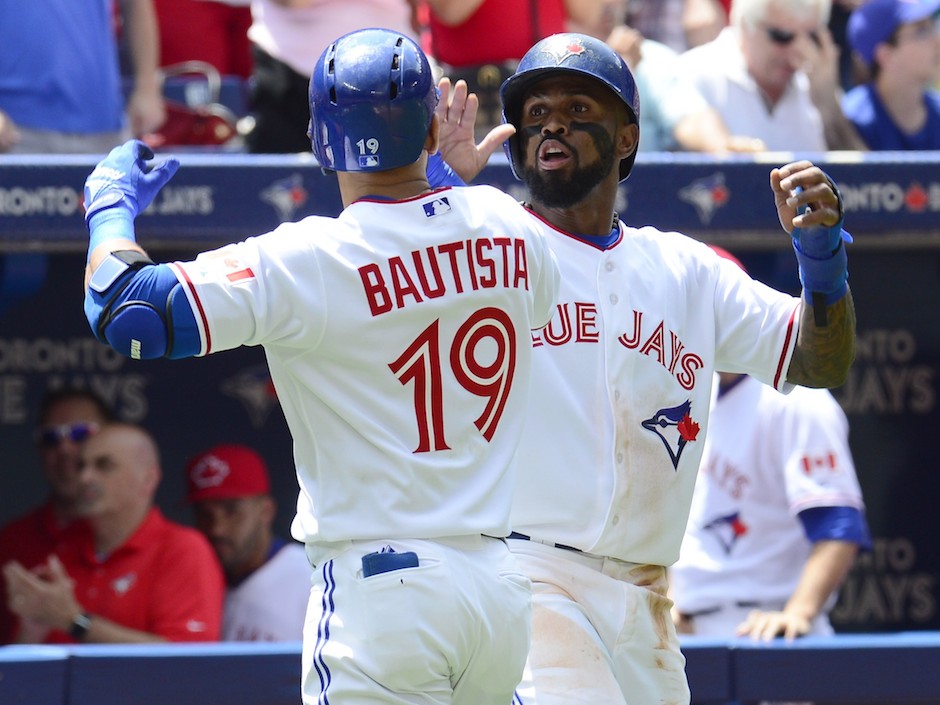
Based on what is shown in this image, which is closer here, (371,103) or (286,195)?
(371,103)

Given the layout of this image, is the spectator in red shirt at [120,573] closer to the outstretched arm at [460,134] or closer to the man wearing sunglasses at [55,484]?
the man wearing sunglasses at [55,484]

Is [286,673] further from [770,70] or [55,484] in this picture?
[770,70]

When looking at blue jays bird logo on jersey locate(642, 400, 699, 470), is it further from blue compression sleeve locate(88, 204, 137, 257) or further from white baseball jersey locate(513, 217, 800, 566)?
blue compression sleeve locate(88, 204, 137, 257)

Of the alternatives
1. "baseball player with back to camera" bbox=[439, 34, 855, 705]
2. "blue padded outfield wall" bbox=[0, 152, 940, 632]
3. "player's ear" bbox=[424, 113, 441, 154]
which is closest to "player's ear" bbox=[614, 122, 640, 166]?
"baseball player with back to camera" bbox=[439, 34, 855, 705]

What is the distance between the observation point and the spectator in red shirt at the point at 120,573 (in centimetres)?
487

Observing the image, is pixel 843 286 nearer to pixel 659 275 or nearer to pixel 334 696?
pixel 659 275

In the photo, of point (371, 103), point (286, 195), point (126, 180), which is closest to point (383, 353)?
point (371, 103)

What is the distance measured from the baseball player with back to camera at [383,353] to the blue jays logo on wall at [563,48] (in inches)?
20.3

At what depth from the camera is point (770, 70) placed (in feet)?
19.0

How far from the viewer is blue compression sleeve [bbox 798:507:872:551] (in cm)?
480

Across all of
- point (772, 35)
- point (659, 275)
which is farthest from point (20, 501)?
point (659, 275)

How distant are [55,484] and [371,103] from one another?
3173 millimetres

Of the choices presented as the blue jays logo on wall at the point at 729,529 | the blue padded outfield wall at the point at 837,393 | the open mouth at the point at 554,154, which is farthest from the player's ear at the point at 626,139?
the blue padded outfield wall at the point at 837,393

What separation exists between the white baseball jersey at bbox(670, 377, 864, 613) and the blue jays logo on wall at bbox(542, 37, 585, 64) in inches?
76.2
